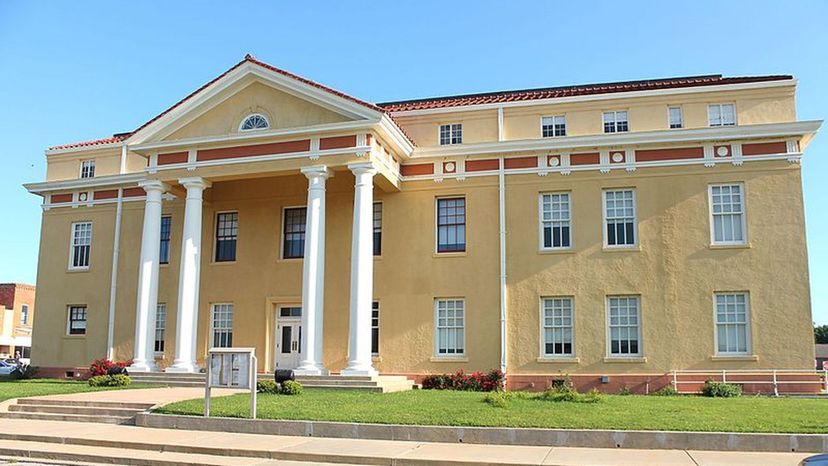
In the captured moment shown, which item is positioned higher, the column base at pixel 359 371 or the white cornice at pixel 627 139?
the white cornice at pixel 627 139

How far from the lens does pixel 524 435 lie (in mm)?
14414

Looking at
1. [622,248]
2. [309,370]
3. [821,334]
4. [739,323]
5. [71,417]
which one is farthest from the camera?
[821,334]

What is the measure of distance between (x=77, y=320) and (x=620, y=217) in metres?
21.3

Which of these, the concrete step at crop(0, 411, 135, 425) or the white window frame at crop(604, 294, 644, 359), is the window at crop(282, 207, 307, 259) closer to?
the concrete step at crop(0, 411, 135, 425)

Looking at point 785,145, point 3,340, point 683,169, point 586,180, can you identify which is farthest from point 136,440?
point 3,340

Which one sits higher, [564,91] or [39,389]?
[564,91]

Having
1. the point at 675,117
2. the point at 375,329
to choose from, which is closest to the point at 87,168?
the point at 375,329

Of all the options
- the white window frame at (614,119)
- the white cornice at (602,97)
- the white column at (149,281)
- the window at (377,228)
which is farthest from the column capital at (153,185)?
the white window frame at (614,119)

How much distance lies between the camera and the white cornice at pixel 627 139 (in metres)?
24.0

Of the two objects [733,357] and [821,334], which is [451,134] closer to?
[733,357]

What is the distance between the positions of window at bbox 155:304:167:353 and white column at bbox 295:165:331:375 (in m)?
8.07

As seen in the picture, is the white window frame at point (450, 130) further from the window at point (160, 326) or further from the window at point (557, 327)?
the window at point (160, 326)

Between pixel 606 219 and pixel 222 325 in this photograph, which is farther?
pixel 222 325

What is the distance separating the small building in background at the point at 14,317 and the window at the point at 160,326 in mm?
44284
